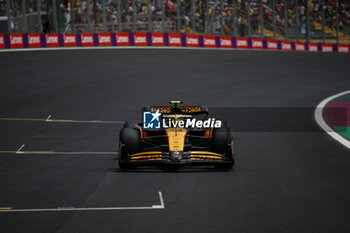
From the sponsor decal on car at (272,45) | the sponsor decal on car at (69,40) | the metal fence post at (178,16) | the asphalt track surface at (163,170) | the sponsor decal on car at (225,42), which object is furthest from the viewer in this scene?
the sponsor decal on car at (272,45)

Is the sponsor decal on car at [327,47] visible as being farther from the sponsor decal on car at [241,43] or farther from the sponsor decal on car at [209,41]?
the sponsor decal on car at [209,41]

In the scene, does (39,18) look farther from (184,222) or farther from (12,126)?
(184,222)

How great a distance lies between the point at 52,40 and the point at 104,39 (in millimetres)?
3992

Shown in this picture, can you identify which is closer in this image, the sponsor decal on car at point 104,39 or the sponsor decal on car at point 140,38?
the sponsor decal on car at point 104,39

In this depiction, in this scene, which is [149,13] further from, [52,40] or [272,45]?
[272,45]

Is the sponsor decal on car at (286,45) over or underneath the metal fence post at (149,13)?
underneath

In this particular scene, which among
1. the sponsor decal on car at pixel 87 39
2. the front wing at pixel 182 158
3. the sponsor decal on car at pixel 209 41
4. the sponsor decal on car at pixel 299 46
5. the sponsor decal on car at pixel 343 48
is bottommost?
the sponsor decal on car at pixel 343 48

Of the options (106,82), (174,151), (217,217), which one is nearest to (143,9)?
(106,82)

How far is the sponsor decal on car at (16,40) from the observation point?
4003 centimetres

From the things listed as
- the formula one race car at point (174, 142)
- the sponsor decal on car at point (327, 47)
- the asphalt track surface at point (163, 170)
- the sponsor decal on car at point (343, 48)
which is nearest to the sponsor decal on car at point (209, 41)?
the sponsor decal on car at point (327, 47)

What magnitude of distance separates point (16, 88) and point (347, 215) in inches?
793

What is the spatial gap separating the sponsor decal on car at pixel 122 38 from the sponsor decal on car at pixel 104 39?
0.61 meters

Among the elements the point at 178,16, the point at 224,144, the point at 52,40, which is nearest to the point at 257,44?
the point at 178,16

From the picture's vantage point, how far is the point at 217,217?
962 centimetres
